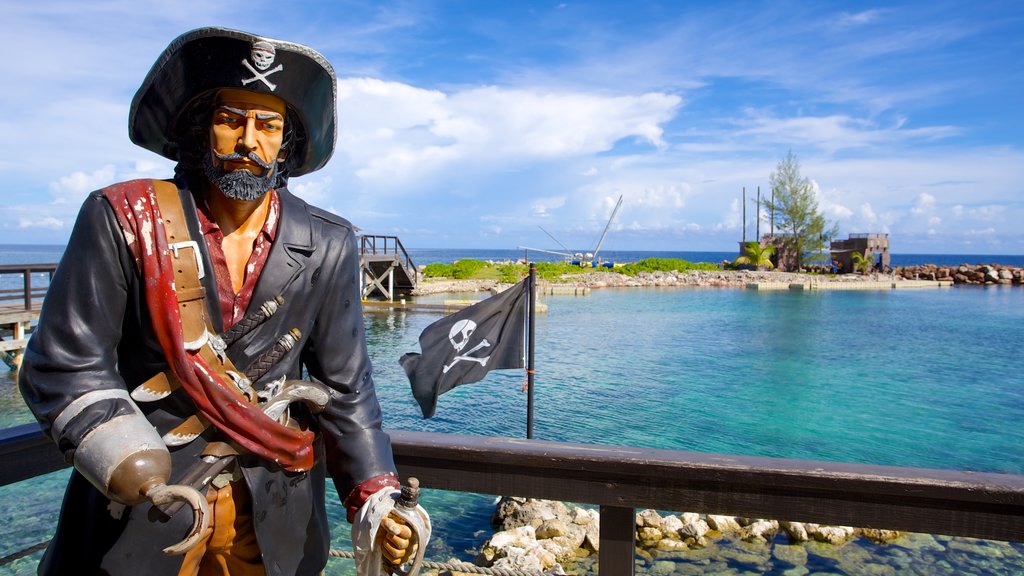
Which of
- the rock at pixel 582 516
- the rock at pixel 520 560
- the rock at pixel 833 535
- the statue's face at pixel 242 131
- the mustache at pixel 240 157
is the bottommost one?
the rock at pixel 833 535

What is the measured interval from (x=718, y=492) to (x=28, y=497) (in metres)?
8.51

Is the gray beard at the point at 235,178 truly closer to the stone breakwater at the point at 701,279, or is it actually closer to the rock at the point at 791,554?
the rock at the point at 791,554

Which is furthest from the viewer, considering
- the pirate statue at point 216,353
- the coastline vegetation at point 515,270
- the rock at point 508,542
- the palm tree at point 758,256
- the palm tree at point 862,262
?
the palm tree at point 758,256

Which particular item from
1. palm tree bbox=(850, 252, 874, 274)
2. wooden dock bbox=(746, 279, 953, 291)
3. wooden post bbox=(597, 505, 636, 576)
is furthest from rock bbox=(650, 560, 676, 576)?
palm tree bbox=(850, 252, 874, 274)

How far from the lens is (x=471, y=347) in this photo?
8125 mm

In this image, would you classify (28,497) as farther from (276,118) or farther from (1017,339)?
(1017,339)

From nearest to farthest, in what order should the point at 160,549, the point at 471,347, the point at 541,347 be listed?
the point at 160,549, the point at 471,347, the point at 541,347

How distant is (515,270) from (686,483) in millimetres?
44195

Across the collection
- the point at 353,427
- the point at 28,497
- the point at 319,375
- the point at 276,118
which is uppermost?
the point at 276,118

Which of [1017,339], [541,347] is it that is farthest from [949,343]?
[541,347]

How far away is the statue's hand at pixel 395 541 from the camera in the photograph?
1613mm

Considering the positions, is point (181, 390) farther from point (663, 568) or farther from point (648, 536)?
point (648, 536)

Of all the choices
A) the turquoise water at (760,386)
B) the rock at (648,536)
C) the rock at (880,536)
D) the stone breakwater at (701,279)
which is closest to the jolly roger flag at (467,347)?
the rock at (648,536)

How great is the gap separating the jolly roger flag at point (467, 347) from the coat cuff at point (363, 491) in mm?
5832
